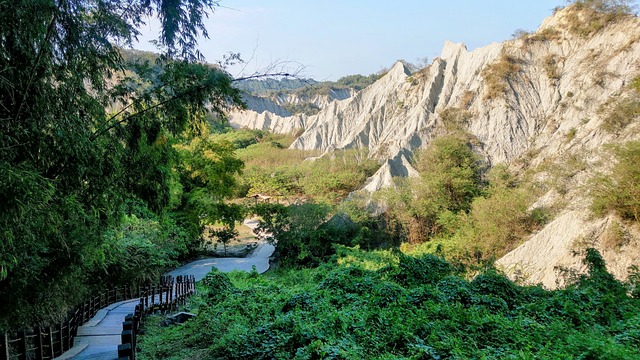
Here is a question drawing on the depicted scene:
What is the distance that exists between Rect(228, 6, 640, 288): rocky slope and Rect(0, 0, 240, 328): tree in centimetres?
1261

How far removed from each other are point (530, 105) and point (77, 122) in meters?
32.4

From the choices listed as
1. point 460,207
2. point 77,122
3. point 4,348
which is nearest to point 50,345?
point 4,348

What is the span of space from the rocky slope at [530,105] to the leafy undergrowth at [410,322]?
7003 millimetres

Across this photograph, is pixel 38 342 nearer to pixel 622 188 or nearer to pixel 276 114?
pixel 622 188

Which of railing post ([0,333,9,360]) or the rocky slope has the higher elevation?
the rocky slope

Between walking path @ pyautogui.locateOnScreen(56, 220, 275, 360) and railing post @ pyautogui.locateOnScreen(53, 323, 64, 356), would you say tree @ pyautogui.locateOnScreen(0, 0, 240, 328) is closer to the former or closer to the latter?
railing post @ pyautogui.locateOnScreen(53, 323, 64, 356)

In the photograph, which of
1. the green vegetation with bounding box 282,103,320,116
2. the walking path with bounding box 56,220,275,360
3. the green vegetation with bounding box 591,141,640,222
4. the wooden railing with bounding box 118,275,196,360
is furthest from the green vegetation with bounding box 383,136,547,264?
the green vegetation with bounding box 282,103,320,116

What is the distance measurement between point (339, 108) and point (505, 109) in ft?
77.5

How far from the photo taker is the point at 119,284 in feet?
55.0

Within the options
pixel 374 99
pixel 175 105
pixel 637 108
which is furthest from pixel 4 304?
pixel 374 99

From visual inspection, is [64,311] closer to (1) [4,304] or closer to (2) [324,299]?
(1) [4,304]

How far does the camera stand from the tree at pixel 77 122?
526 cm

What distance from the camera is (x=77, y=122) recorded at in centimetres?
611

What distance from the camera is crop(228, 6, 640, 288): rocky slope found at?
21672 mm
